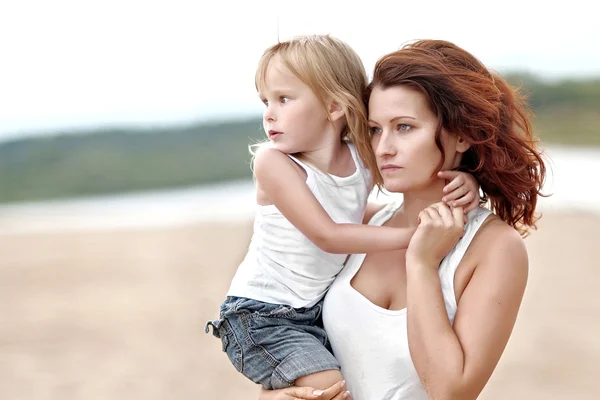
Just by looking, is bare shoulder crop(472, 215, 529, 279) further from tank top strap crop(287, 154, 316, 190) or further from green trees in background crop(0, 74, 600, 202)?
green trees in background crop(0, 74, 600, 202)

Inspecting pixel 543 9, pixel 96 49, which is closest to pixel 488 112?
pixel 96 49

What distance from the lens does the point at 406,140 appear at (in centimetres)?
242

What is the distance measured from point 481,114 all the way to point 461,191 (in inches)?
8.3

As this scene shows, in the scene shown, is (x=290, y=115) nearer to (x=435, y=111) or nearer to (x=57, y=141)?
(x=435, y=111)

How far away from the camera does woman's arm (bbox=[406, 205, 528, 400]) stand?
2256mm

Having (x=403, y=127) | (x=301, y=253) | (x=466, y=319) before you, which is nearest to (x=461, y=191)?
(x=403, y=127)

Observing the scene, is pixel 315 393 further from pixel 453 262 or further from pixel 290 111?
pixel 290 111

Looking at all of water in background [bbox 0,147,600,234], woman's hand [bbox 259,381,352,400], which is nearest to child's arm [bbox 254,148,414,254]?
woman's hand [bbox 259,381,352,400]

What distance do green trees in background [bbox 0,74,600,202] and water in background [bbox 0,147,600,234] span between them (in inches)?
57.7

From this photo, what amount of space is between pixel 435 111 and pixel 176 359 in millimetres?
6912

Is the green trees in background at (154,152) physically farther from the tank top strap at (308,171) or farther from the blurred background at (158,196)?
the tank top strap at (308,171)

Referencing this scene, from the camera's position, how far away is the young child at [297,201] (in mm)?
2557

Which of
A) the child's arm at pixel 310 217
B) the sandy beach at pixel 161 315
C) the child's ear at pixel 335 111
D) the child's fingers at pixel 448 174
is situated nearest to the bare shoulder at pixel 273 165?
the child's arm at pixel 310 217

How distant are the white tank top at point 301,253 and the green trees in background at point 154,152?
20553 mm
